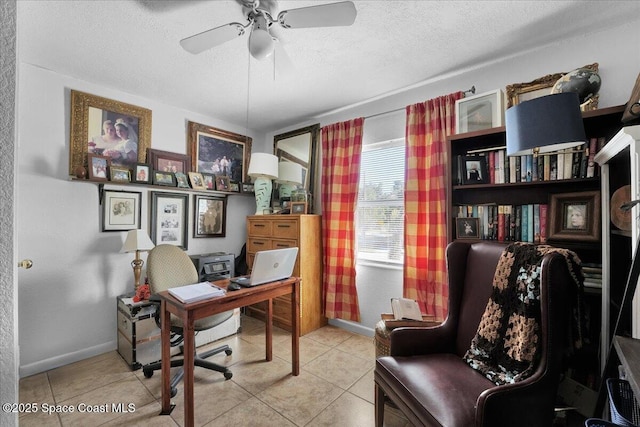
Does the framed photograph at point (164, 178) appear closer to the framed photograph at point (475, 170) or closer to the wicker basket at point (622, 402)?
the framed photograph at point (475, 170)

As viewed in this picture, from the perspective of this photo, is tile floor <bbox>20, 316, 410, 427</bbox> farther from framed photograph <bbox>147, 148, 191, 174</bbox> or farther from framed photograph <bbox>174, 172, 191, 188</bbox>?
framed photograph <bbox>147, 148, 191, 174</bbox>

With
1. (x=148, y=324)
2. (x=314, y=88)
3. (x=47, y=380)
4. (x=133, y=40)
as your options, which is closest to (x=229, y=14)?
(x=133, y=40)

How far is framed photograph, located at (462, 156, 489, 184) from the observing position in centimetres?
198

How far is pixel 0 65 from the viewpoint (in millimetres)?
634

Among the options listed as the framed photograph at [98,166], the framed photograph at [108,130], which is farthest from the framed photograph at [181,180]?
the framed photograph at [98,166]

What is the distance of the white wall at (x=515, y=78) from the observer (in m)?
1.73

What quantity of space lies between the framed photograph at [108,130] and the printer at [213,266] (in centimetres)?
116

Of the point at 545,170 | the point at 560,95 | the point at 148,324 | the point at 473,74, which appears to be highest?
the point at 473,74

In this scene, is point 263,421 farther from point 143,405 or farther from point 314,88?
point 314,88

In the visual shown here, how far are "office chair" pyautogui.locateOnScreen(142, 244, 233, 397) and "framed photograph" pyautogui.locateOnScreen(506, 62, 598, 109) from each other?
2.79m

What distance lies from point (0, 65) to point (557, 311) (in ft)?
6.46

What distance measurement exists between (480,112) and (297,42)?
1501mm

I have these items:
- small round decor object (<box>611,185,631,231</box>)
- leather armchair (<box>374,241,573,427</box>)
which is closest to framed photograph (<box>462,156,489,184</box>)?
leather armchair (<box>374,241,573,427</box>)

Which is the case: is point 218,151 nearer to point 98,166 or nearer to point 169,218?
point 169,218
